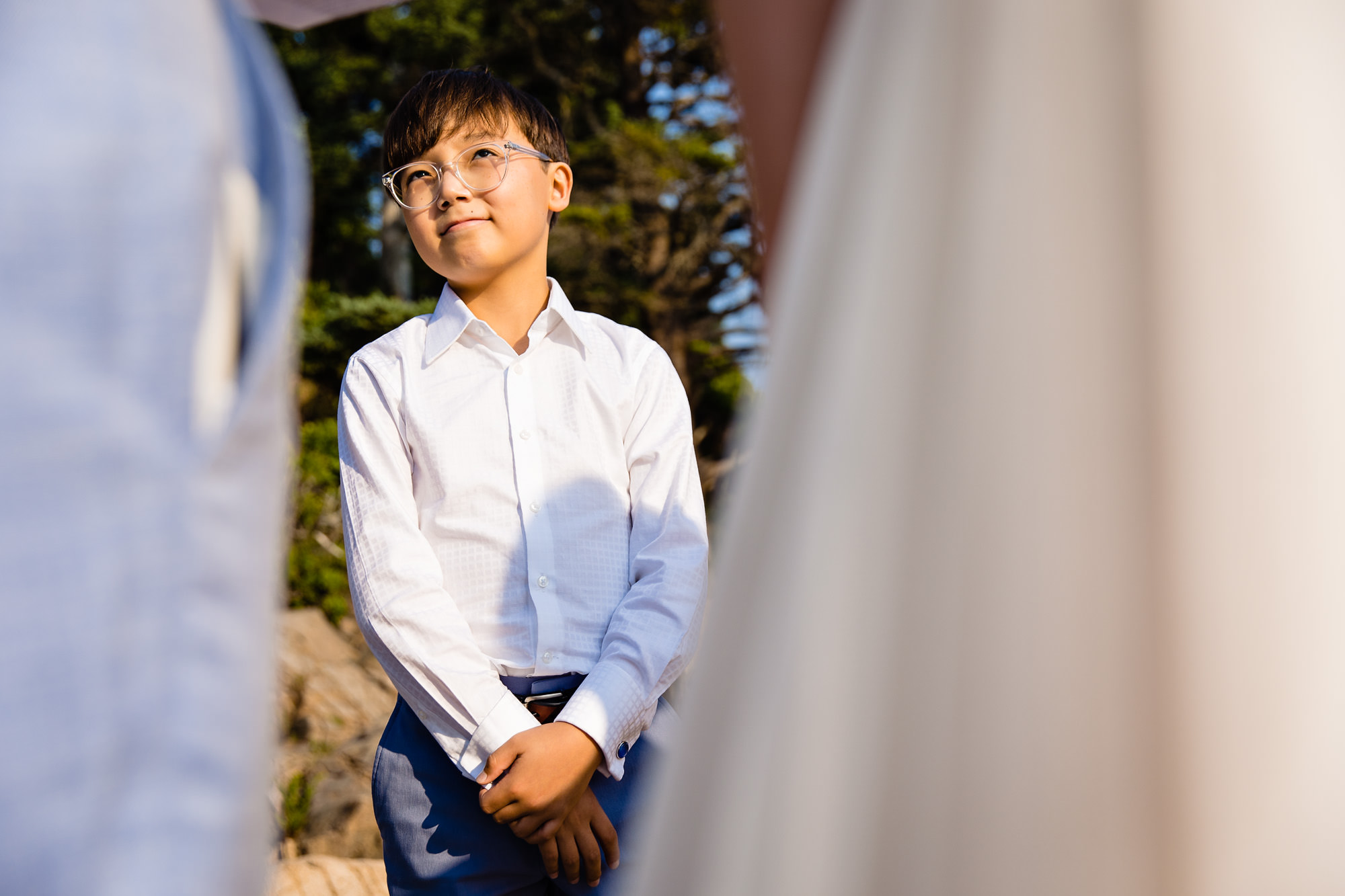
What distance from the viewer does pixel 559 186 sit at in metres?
1.68

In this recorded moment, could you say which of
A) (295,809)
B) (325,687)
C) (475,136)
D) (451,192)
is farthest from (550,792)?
(325,687)

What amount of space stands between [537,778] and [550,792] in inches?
1.1

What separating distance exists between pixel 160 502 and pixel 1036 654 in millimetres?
387

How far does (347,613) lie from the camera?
6781 millimetres

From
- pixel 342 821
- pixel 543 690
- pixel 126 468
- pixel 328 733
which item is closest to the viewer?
pixel 126 468

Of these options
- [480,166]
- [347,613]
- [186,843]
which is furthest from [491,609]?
[347,613]

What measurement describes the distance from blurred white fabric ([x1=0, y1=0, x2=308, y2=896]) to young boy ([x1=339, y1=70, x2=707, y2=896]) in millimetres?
866

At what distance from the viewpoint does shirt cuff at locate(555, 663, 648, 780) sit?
51.7 inches

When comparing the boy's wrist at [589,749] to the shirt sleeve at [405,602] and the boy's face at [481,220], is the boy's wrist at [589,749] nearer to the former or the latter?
the shirt sleeve at [405,602]

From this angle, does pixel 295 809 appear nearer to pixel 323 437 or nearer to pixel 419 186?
pixel 419 186

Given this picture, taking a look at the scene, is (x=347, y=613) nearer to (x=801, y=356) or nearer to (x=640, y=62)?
(x=640, y=62)

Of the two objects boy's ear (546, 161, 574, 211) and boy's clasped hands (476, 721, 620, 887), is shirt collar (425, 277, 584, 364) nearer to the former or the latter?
boy's ear (546, 161, 574, 211)

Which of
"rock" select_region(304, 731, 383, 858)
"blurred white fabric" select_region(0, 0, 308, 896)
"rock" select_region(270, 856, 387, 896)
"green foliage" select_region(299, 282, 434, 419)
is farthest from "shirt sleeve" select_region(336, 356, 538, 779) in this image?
"green foliage" select_region(299, 282, 434, 419)

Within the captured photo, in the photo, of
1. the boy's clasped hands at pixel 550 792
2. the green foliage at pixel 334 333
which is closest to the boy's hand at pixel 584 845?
the boy's clasped hands at pixel 550 792
